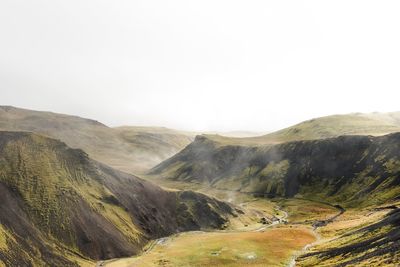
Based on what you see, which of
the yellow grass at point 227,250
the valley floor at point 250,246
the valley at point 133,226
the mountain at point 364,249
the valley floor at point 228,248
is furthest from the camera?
the valley floor at point 228,248

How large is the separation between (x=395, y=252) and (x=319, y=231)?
243 ft

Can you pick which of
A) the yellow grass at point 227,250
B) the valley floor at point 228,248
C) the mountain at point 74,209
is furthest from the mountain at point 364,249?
the mountain at point 74,209

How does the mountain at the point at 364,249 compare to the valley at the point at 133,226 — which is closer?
the mountain at the point at 364,249

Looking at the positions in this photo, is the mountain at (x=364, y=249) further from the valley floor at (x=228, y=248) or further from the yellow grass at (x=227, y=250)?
the yellow grass at (x=227, y=250)

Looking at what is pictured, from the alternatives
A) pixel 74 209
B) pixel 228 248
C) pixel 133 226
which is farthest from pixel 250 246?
pixel 74 209

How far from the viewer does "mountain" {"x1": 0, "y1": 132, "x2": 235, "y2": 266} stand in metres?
104

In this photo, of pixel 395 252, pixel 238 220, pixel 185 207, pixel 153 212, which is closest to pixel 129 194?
pixel 153 212

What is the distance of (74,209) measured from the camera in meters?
125

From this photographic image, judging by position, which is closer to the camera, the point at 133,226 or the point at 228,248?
the point at 228,248

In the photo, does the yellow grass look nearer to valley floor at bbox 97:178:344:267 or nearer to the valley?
valley floor at bbox 97:178:344:267

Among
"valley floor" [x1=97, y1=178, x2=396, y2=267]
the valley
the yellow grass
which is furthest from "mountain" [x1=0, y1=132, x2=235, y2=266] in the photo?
the yellow grass

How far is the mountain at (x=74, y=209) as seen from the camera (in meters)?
104

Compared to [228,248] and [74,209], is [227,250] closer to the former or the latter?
[228,248]

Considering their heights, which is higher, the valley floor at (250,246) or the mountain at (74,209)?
the mountain at (74,209)
